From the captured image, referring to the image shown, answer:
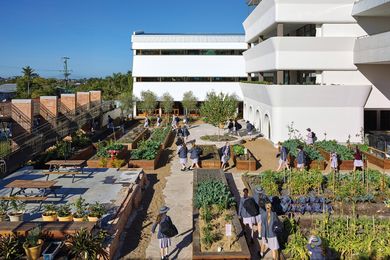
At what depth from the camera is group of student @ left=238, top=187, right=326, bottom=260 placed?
820 centimetres

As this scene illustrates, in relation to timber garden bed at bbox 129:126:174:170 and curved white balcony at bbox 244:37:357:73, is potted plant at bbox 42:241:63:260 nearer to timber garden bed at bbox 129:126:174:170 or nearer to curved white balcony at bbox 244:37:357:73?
timber garden bed at bbox 129:126:174:170

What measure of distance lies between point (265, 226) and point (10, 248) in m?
5.90

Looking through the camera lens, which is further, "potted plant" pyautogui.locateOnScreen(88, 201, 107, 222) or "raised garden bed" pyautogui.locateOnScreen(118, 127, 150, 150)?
"raised garden bed" pyautogui.locateOnScreen(118, 127, 150, 150)

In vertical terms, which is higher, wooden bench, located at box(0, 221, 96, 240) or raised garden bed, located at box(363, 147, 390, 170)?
raised garden bed, located at box(363, 147, 390, 170)

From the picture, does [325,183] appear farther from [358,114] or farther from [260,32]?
[260,32]

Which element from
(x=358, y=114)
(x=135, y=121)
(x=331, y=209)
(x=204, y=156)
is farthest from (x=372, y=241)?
(x=135, y=121)

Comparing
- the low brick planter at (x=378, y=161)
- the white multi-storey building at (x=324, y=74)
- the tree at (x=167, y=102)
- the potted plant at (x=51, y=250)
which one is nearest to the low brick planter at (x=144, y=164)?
the white multi-storey building at (x=324, y=74)

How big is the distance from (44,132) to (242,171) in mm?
10905

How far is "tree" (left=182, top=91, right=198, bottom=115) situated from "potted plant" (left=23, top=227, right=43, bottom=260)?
32454 mm

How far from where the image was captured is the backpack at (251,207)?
11039mm

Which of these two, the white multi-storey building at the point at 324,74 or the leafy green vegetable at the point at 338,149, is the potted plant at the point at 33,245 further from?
the white multi-storey building at the point at 324,74

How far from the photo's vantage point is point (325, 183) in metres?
15.6

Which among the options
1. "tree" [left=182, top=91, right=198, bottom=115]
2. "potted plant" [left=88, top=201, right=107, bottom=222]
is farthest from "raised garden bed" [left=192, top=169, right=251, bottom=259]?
"tree" [left=182, top=91, right=198, bottom=115]

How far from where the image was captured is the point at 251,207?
36.3 feet
